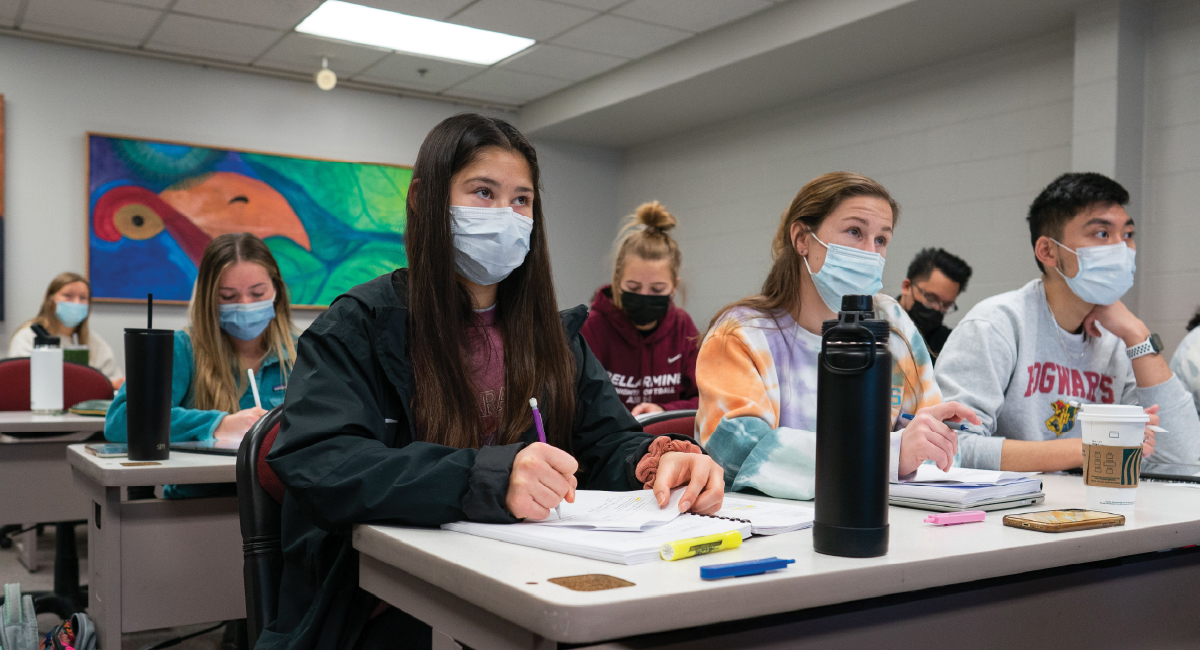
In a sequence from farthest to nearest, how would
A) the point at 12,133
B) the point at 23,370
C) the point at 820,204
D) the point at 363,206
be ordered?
the point at 363,206, the point at 12,133, the point at 23,370, the point at 820,204

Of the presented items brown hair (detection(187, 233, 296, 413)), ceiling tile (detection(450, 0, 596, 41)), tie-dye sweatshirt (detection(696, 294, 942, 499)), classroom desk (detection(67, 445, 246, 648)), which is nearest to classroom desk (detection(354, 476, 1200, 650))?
tie-dye sweatshirt (detection(696, 294, 942, 499))

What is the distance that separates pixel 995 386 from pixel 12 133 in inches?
213

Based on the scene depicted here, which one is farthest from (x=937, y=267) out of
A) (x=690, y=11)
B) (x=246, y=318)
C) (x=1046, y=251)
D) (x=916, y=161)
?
(x=246, y=318)

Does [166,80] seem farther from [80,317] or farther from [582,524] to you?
[582,524]

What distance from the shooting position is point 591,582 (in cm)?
71

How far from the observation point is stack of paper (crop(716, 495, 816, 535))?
0.94 metres

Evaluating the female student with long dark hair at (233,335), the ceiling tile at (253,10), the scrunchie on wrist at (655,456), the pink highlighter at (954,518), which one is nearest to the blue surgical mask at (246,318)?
the female student with long dark hair at (233,335)

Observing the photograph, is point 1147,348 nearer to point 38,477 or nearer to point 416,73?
point 38,477

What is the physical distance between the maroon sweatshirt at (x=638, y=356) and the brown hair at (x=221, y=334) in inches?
52.7

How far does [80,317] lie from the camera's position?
485 cm

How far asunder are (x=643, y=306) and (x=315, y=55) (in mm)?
3142

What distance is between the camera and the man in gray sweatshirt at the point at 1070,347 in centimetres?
189

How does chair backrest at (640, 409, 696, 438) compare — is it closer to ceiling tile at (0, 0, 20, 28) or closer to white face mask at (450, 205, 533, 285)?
white face mask at (450, 205, 533, 285)

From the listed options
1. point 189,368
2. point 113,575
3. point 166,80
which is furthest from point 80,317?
point 113,575
